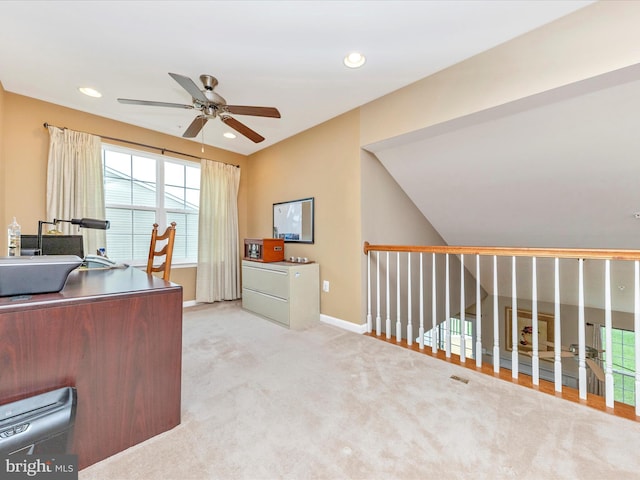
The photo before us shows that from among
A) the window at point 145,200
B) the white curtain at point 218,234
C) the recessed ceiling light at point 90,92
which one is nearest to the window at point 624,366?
the white curtain at point 218,234

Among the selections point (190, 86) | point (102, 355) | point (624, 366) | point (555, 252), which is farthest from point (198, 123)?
point (624, 366)

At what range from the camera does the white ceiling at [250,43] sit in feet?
5.42

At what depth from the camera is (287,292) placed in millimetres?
2986

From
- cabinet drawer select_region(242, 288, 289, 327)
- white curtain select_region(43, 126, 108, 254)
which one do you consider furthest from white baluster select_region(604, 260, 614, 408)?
white curtain select_region(43, 126, 108, 254)

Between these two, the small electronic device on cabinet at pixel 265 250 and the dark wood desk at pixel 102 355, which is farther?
the small electronic device on cabinet at pixel 265 250

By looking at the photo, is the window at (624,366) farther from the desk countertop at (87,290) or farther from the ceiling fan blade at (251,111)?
the desk countertop at (87,290)

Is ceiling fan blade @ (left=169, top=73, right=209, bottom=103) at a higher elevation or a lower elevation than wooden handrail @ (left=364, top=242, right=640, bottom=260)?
higher

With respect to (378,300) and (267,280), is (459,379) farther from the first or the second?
(267,280)

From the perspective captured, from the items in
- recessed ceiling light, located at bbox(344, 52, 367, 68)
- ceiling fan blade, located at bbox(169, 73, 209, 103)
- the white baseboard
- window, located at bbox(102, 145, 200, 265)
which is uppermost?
recessed ceiling light, located at bbox(344, 52, 367, 68)

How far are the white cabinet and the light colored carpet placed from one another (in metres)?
0.83

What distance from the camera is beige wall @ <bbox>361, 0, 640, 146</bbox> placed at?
1573 millimetres

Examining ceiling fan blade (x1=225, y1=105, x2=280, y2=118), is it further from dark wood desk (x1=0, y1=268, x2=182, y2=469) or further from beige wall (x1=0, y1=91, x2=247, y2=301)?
beige wall (x1=0, y1=91, x2=247, y2=301)

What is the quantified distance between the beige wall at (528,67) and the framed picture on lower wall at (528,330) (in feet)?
12.6

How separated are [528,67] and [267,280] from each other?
3.02 m
